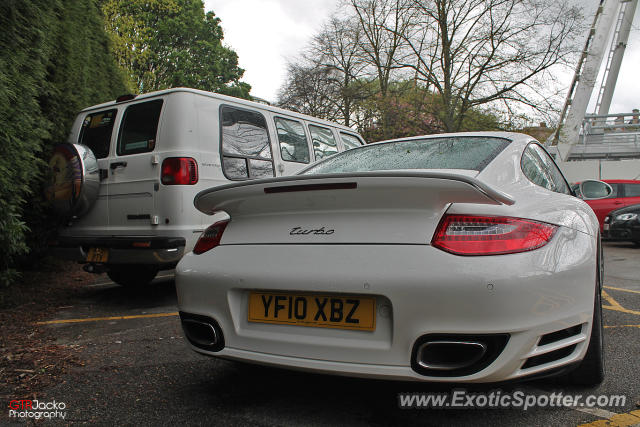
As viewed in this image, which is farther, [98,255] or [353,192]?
[98,255]

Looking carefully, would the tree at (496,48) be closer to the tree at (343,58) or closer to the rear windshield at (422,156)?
the tree at (343,58)

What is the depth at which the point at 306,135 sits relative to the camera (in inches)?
234

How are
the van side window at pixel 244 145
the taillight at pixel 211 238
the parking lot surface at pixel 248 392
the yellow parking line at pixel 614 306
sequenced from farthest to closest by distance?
1. the van side window at pixel 244 145
2. the yellow parking line at pixel 614 306
3. the taillight at pixel 211 238
4. the parking lot surface at pixel 248 392

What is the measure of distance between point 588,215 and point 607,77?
27999 mm

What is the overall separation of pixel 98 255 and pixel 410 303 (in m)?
3.74

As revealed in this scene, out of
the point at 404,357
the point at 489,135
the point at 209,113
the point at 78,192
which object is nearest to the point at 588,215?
the point at 489,135

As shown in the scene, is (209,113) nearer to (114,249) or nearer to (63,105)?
(114,249)

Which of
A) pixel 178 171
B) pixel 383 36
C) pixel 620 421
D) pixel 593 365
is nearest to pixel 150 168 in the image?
pixel 178 171

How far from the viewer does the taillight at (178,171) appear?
430 cm

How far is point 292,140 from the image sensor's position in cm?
569

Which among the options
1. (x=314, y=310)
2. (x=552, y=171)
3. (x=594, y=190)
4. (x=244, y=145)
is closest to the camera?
(x=314, y=310)

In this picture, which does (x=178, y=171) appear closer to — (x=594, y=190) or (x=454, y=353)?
(x=454, y=353)

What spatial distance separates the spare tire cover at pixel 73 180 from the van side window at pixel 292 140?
→ 195 centimetres
